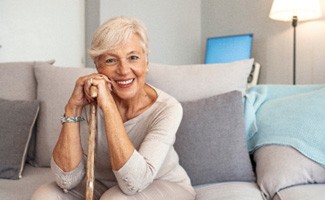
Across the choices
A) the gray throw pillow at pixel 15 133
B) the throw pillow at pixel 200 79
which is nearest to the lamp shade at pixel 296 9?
the throw pillow at pixel 200 79

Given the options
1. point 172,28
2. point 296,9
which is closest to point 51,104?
point 296,9

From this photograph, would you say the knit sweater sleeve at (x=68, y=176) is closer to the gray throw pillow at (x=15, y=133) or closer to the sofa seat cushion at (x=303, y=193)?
the gray throw pillow at (x=15, y=133)

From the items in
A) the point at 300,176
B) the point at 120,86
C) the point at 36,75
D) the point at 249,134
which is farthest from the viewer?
the point at 36,75

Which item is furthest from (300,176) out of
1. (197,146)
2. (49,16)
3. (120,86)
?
(49,16)

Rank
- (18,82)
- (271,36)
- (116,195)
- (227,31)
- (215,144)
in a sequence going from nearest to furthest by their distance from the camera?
(116,195) → (215,144) → (18,82) → (271,36) → (227,31)

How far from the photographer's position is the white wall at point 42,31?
3.74m

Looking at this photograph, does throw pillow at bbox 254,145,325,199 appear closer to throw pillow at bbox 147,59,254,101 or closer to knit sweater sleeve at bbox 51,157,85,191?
throw pillow at bbox 147,59,254,101

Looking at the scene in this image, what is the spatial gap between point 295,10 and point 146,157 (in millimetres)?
2140

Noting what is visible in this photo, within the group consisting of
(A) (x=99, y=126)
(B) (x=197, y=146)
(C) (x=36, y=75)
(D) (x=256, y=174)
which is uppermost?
(C) (x=36, y=75)

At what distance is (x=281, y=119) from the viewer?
1.66 metres

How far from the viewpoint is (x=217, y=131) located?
63.4 inches

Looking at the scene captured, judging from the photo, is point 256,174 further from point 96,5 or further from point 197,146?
point 96,5

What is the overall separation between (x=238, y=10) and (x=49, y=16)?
1.77 m

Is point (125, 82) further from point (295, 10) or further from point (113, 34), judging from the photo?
point (295, 10)
